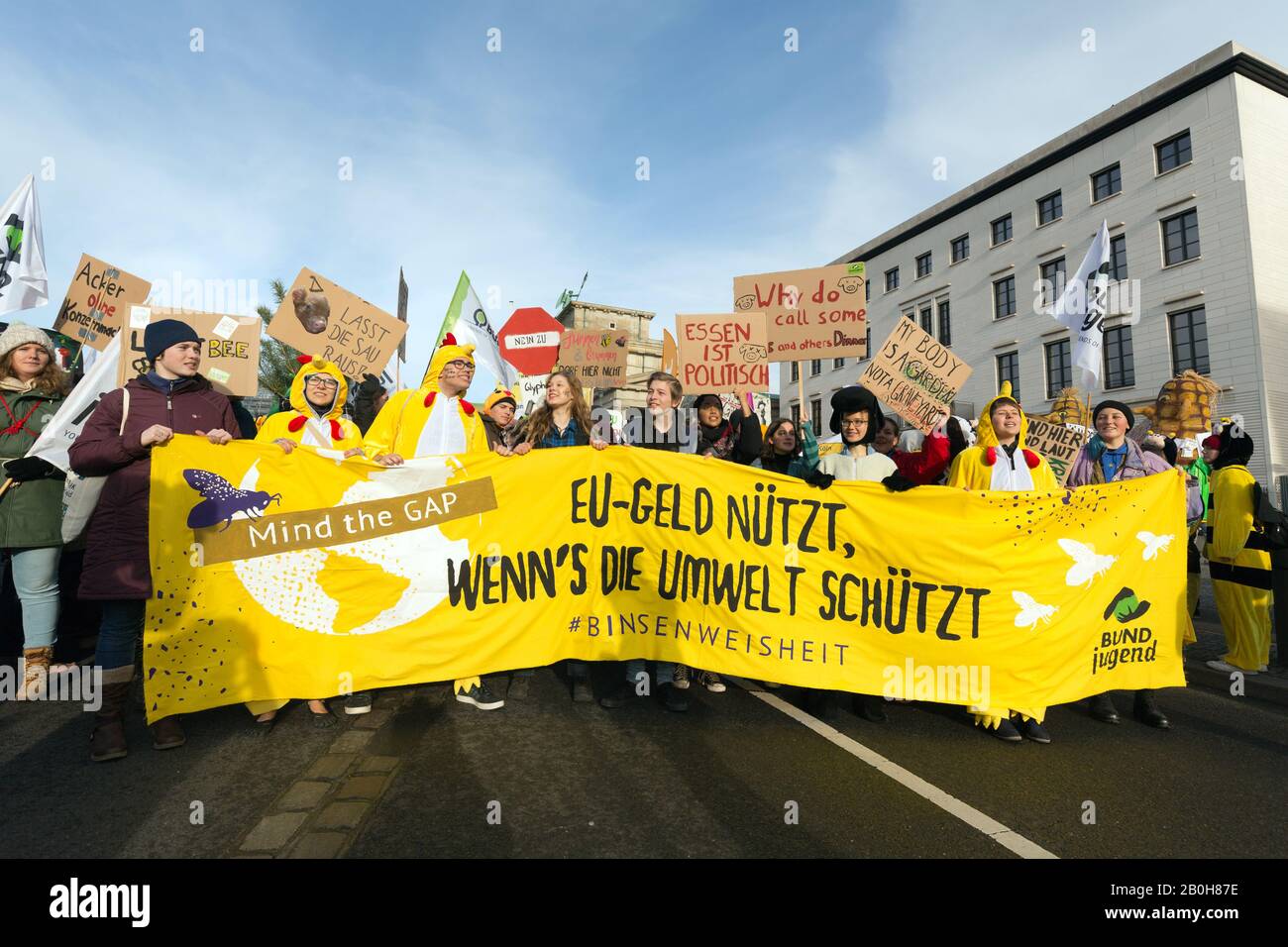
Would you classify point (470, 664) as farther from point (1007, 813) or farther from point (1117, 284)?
point (1117, 284)

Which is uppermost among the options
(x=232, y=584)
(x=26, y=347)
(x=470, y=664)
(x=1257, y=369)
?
(x=1257, y=369)

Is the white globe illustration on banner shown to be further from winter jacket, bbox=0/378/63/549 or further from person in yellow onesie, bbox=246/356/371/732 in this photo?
winter jacket, bbox=0/378/63/549

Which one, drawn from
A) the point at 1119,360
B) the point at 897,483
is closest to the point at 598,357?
the point at 897,483

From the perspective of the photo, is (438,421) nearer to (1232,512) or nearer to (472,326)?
(472,326)

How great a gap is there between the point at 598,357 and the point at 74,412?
674 centimetres

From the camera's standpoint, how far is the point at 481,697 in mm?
4434

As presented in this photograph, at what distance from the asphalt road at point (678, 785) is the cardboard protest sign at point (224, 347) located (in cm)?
263

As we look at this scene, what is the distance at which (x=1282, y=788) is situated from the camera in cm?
340

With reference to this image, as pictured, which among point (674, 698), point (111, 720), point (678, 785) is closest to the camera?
point (678, 785)

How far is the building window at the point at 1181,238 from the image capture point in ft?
71.7

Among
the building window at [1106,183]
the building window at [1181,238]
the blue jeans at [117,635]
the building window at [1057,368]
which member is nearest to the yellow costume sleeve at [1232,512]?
the blue jeans at [117,635]

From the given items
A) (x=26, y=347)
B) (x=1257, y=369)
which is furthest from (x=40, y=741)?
(x=1257, y=369)

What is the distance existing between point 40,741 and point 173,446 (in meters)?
1.70

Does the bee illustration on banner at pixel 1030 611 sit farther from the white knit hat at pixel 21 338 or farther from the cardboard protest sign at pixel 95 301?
the cardboard protest sign at pixel 95 301
